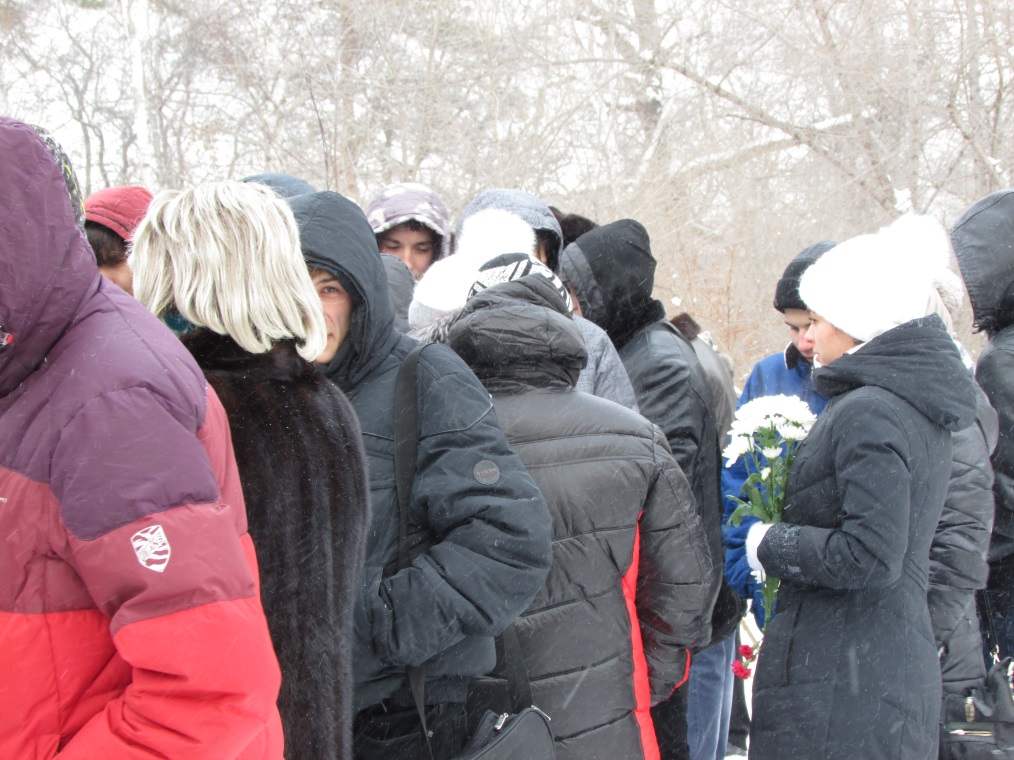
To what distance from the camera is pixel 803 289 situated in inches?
A: 104

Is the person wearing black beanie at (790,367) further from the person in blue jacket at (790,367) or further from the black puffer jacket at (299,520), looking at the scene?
the black puffer jacket at (299,520)

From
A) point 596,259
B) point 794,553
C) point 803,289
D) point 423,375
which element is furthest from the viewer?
point 596,259

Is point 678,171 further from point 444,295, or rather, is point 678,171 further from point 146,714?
point 146,714

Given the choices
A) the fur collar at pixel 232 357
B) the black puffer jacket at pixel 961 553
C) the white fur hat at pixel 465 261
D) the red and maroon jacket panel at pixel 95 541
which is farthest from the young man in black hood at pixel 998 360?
the red and maroon jacket panel at pixel 95 541

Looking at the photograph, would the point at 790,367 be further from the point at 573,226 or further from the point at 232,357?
the point at 232,357

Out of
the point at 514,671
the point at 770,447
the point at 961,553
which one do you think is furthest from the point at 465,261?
the point at 961,553

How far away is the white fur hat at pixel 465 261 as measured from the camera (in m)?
3.00

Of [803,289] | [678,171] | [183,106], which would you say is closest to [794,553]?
[803,289]

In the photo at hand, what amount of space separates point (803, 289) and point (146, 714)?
2.13 metres

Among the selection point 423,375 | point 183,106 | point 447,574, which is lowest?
point 447,574

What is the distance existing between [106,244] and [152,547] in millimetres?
1903

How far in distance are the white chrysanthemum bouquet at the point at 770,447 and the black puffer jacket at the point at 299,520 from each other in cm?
139

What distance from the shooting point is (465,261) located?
10.4ft

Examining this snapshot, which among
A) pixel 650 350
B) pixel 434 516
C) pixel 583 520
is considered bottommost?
pixel 583 520
